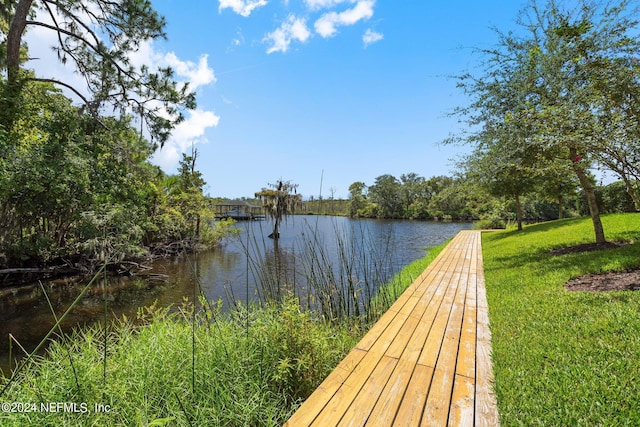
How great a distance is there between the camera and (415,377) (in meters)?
1.95

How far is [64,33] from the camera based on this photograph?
6621 mm

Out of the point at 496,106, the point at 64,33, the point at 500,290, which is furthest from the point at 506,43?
the point at 64,33

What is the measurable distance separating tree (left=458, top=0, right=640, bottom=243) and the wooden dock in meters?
2.64

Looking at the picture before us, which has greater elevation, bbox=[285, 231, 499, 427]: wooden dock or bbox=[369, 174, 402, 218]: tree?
bbox=[369, 174, 402, 218]: tree

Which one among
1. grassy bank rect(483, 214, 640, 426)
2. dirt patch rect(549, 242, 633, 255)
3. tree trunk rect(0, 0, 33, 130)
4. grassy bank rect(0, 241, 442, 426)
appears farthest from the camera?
tree trunk rect(0, 0, 33, 130)

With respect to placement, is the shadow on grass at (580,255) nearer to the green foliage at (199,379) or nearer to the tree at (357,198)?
the green foliage at (199,379)

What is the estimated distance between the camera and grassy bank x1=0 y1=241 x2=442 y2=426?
1643 millimetres

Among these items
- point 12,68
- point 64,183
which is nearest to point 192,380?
point 64,183

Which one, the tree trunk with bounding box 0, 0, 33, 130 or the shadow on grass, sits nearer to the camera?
the shadow on grass

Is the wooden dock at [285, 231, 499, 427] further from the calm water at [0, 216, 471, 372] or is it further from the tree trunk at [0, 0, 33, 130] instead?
the tree trunk at [0, 0, 33, 130]

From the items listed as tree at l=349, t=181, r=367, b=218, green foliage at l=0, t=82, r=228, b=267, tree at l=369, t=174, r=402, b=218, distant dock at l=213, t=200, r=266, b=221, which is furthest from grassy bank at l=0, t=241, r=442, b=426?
tree at l=369, t=174, r=402, b=218

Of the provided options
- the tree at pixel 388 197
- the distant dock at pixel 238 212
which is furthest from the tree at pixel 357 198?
the distant dock at pixel 238 212

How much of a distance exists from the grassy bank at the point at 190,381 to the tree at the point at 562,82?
3820 mm

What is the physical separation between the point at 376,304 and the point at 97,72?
8.79 meters
